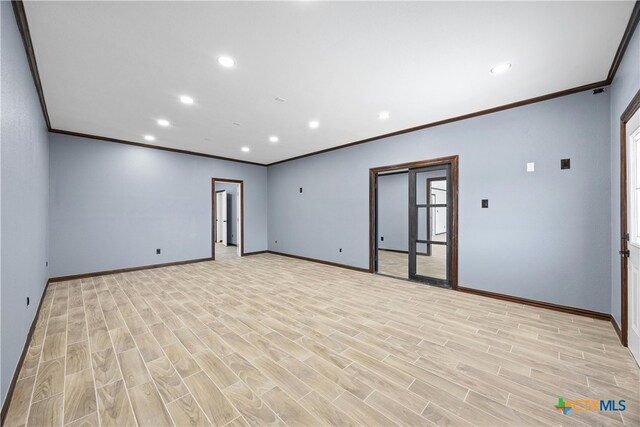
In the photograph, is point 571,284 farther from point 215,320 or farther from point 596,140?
point 215,320

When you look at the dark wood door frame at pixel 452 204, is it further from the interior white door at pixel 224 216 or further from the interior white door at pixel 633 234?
the interior white door at pixel 224 216

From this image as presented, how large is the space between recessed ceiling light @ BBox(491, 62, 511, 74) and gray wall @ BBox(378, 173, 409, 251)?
5.07 metres

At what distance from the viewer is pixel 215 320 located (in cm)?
283

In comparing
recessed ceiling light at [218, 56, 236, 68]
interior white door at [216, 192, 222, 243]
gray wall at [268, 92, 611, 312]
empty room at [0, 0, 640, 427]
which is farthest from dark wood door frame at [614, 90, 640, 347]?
interior white door at [216, 192, 222, 243]

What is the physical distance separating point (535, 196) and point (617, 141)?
90 centimetres

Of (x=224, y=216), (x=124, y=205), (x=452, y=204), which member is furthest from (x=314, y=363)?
(x=224, y=216)

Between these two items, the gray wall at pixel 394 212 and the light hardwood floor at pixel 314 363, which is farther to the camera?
the gray wall at pixel 394 212

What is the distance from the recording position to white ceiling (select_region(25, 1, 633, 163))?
1891mm

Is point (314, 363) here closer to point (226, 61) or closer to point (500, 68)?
point (226, 61)

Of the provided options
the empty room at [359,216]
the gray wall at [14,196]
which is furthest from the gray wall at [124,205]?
the gray wall at [14,196]

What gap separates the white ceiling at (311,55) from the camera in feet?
6.20

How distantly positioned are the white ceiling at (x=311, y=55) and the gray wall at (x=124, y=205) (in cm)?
110

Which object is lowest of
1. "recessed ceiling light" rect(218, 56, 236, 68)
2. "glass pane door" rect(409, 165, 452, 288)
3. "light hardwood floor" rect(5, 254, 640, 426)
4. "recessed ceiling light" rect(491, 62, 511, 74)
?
"light hardwood floor" rect(5, 254, 640, 426)

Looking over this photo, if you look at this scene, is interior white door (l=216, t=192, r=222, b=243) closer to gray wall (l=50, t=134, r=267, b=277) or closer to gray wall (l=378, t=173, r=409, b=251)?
gray wall (l=50, t=134, r=267, b=277)
